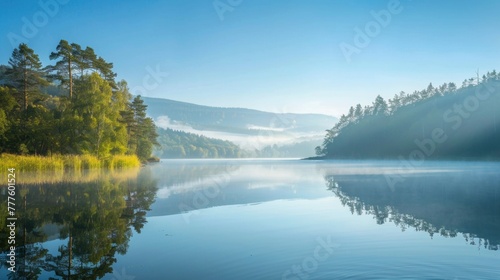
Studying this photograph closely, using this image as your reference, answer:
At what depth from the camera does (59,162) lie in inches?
1768

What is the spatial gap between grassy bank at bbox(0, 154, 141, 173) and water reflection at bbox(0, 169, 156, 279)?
→ 21163mm

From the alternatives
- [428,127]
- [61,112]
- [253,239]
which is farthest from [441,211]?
[428,127]

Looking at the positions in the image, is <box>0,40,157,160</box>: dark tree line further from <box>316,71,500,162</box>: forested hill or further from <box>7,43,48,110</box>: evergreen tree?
<box>316,71,500,162</box>: forested hill

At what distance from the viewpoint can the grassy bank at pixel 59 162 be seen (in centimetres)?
3951

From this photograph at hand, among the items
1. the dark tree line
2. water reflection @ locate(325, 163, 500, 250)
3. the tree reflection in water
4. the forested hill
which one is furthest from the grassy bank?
the forested hill

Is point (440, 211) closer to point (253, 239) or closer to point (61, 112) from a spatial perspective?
point (253, 239)

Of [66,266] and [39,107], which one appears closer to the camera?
[66,266]

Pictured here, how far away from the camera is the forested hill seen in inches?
4636

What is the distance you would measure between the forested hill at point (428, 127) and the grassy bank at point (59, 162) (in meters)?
102

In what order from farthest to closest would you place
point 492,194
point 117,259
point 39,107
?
point 39,107 < point 492,194 < point 117,259

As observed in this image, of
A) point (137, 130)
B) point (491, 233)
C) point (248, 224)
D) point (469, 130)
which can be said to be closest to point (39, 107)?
point (137, 130)

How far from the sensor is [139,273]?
320 inches

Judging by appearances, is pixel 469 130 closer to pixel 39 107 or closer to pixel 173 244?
pixel 39 107

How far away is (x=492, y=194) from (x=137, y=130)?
80.8m
